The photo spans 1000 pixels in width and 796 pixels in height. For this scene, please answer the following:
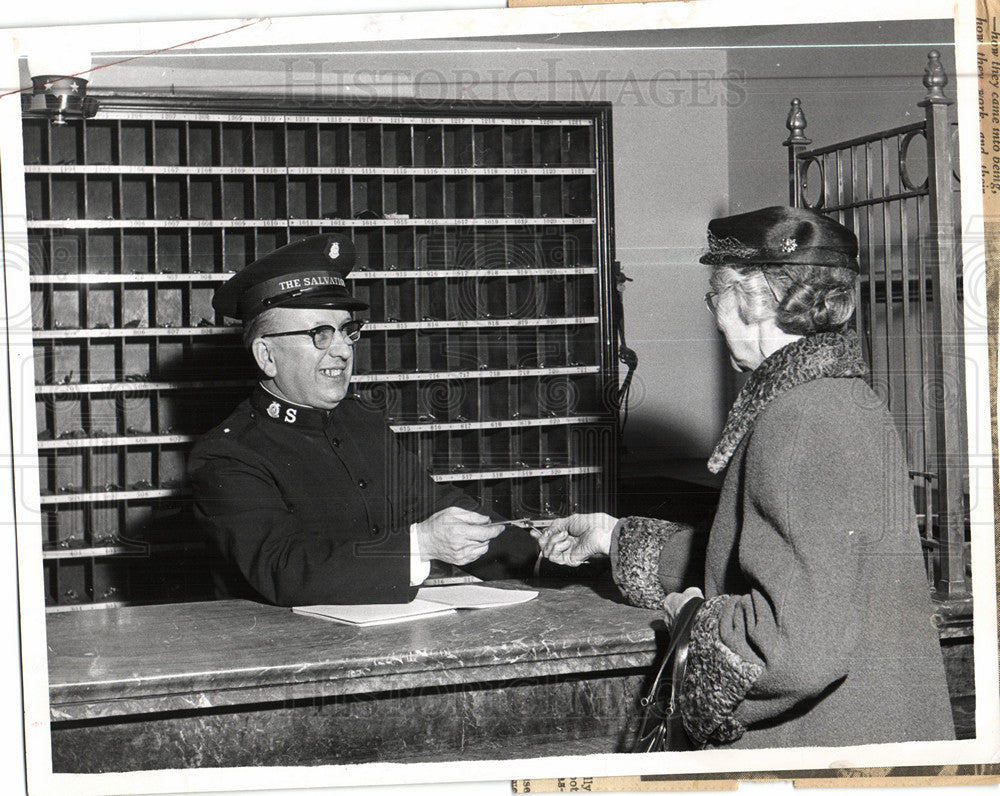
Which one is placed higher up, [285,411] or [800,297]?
[800,297]

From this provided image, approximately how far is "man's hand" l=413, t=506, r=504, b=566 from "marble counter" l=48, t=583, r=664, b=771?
0.44 feet

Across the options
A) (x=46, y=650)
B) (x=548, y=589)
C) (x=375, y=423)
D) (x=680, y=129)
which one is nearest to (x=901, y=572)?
(x=548, y=589)

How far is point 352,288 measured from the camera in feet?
6.99

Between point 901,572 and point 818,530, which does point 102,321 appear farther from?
point 901,572

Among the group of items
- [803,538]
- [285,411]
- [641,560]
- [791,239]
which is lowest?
[641,560]

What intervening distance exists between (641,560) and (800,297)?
584 mm

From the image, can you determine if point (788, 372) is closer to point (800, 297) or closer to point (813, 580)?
point (800, 297)

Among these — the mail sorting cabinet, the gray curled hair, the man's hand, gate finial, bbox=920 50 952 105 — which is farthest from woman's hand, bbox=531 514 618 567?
gate finial, bbox=920 50 952 105

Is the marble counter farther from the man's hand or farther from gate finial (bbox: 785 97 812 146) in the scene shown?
gate finial (bbox: 785 97 812 146)

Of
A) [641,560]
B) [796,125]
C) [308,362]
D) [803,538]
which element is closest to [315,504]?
[308,362]

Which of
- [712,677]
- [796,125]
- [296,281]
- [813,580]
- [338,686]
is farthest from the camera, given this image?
[296,281]

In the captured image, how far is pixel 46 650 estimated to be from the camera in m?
1.72

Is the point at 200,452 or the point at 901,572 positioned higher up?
the point at 200,452

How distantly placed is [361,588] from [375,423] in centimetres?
45
